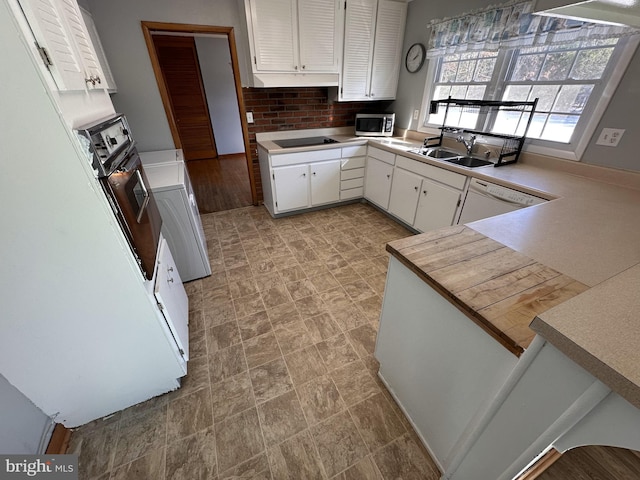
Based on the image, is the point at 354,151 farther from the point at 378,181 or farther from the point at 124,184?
the point at 124,184

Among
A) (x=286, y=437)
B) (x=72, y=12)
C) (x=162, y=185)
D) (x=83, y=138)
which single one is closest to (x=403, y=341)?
(x=286, y=437)

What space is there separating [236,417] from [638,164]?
9.24 feet

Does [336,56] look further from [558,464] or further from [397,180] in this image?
[558,464]

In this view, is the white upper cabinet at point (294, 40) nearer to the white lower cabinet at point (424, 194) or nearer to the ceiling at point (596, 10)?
the white lower cabinet at point (424, 194)

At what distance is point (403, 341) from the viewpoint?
45.8 inches

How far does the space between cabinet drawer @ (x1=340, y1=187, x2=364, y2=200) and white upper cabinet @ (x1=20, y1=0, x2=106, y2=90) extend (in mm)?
2476

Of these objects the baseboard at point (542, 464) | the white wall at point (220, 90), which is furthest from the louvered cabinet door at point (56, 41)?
the white wall at point (220, 90)

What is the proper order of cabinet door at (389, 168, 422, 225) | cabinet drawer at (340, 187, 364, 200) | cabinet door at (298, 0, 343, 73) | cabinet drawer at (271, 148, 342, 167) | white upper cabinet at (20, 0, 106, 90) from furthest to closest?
cabinet drawer at (340, 187, 364, 200)
cabinet drawer at (271, 148, 342, 167)
cabinet door at (389, 168, 422, 225)
cabinet door at (298, 0, 343, 73)
white upper cabinet at (20, 0, 106, 90)

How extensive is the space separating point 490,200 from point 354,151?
1.66 m

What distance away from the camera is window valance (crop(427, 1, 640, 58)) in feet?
5.60

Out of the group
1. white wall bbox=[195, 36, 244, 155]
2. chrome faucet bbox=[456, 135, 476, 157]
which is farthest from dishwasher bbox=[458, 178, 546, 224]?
white wall bbox=[195, 36, 244, 155]

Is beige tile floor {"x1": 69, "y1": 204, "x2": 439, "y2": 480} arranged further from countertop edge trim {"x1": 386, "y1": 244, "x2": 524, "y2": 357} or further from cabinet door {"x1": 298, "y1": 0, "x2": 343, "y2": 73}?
cabinet door {"x1": 298, "y1": 0, "x2": 343, "y2": 73}

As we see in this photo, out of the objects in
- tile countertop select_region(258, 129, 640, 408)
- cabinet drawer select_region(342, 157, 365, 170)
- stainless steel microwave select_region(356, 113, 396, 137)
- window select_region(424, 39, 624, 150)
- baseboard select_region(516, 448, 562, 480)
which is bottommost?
baseboard select_region(516, 448, 562, 480)

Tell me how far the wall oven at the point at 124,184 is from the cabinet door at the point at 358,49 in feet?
7.87
